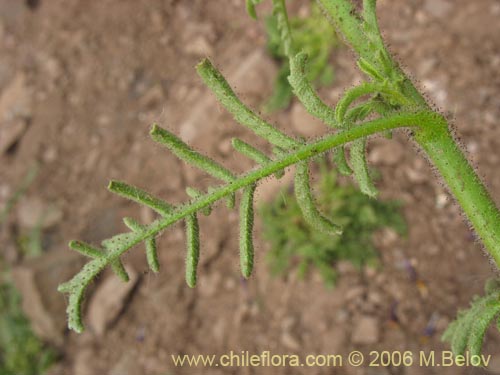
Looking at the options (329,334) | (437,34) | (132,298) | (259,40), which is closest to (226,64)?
(259,40)

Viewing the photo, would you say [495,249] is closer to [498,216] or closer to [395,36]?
[498,216]

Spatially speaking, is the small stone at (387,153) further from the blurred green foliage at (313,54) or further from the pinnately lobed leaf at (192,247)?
the pinnately lobed leaf at (192,247)

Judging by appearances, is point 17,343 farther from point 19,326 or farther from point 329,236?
point 329,236

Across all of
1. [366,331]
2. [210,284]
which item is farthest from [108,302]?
[366,331]

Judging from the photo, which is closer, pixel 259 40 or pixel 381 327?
pixel 381 327

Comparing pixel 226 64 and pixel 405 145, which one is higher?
pixel 226 64

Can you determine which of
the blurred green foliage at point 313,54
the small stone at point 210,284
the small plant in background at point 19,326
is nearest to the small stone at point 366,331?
the small stone at point 210,284
